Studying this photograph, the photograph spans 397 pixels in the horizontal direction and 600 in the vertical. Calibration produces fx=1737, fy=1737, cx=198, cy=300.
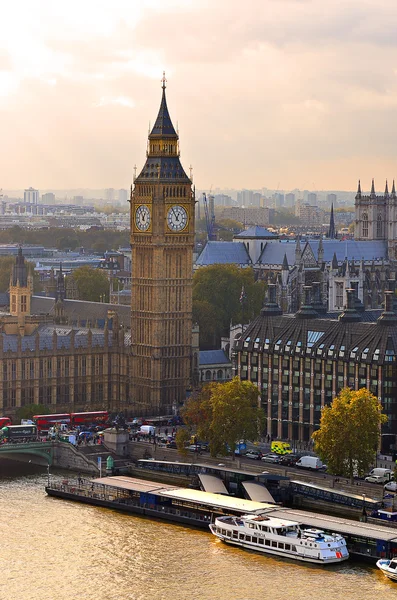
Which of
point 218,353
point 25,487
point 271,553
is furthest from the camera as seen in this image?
point 218,353

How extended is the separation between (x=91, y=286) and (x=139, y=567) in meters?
106

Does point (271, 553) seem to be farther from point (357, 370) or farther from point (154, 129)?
point (154, 129)

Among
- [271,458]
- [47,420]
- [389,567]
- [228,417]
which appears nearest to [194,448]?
[228,417]

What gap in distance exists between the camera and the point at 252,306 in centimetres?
17338

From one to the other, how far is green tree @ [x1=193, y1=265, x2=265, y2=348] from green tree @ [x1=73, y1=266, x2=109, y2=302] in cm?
1687

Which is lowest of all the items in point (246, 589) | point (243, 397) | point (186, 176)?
point (246, 589)

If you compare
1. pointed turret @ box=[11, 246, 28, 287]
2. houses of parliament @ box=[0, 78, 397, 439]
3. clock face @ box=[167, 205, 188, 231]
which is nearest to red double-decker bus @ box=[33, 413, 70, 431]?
houses of parliament @ box=[0, 78, 397, 439]

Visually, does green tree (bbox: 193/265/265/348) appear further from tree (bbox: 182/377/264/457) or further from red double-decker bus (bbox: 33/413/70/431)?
tree (bbox: 182/377/264/457)

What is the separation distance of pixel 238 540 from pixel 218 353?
5321 centimetres

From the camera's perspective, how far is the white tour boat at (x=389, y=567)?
89.0 m

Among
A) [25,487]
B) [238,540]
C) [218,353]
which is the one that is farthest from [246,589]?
[218,353]

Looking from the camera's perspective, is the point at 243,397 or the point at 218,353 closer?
the point at 243,397

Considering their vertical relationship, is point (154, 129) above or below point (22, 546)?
above

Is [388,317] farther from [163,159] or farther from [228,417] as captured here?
[163,159]
